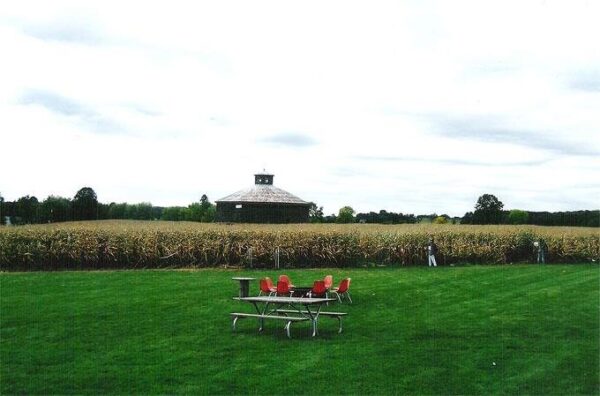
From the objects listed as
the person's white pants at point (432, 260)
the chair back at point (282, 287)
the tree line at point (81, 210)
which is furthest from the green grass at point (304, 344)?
the tree line at point (81, 210)

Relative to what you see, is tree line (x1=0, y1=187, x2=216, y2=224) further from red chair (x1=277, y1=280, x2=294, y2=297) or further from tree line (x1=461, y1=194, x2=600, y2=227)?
red chair (x1=277, y1=280, x2=294, y2=297)

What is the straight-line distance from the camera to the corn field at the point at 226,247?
29938mm

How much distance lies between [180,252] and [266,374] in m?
20.8

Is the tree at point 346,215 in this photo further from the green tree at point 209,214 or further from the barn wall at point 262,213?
the green tree at point 209,214

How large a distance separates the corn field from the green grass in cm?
901

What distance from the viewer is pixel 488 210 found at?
198ft

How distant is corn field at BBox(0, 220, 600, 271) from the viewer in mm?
29938

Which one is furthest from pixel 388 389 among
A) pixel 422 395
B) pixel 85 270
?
A: pixel 85 270

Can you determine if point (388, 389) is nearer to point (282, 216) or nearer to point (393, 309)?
point (393, 309)

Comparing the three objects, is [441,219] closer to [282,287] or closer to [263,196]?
[263,196]

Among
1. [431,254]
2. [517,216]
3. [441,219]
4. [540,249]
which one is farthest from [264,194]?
[517,216]

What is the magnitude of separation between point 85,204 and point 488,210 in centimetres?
3138

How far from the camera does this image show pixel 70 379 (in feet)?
34.1

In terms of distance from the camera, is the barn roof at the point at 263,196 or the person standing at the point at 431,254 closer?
the person standing at the point at 431,254
